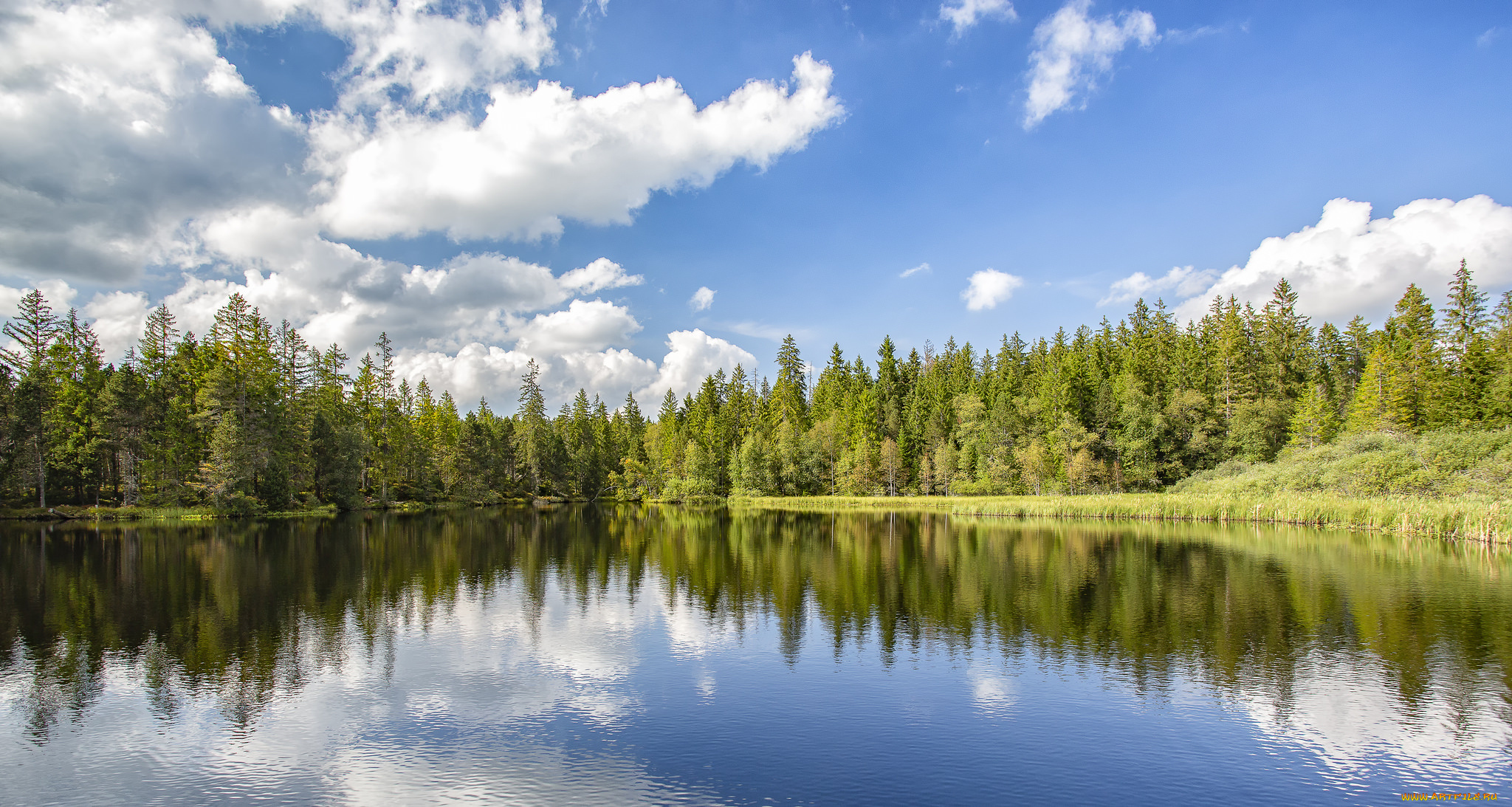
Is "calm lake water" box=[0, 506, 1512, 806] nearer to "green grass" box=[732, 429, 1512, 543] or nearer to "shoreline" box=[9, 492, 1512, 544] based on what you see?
"shoreline" box=[9, 492, 1512, 544]

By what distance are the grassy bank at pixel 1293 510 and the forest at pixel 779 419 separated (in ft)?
50.7

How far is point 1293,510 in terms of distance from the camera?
4650 cm

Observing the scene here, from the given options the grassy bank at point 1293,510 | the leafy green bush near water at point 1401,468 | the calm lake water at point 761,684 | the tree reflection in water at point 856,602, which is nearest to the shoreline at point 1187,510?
the grassy bank at point 1293,510

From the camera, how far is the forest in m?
59.7

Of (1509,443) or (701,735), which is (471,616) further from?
(1509,443)

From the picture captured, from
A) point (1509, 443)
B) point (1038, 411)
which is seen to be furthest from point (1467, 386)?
point (1038, 411)

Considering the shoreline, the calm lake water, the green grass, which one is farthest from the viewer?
the green grass

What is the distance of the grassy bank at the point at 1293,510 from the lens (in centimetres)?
3612

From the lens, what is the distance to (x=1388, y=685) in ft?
45.5

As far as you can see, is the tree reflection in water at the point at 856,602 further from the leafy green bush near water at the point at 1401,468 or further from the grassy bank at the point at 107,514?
the grassy bank at the point at 107,514

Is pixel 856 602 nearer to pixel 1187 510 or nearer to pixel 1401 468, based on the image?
pixel 1187 510

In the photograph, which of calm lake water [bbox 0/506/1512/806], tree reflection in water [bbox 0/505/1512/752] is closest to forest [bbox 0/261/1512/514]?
tree reflection in water [bbox 0/505/1512/752]

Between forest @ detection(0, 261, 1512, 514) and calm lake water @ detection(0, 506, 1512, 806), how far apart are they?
38773 mm

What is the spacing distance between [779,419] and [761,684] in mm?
93560
